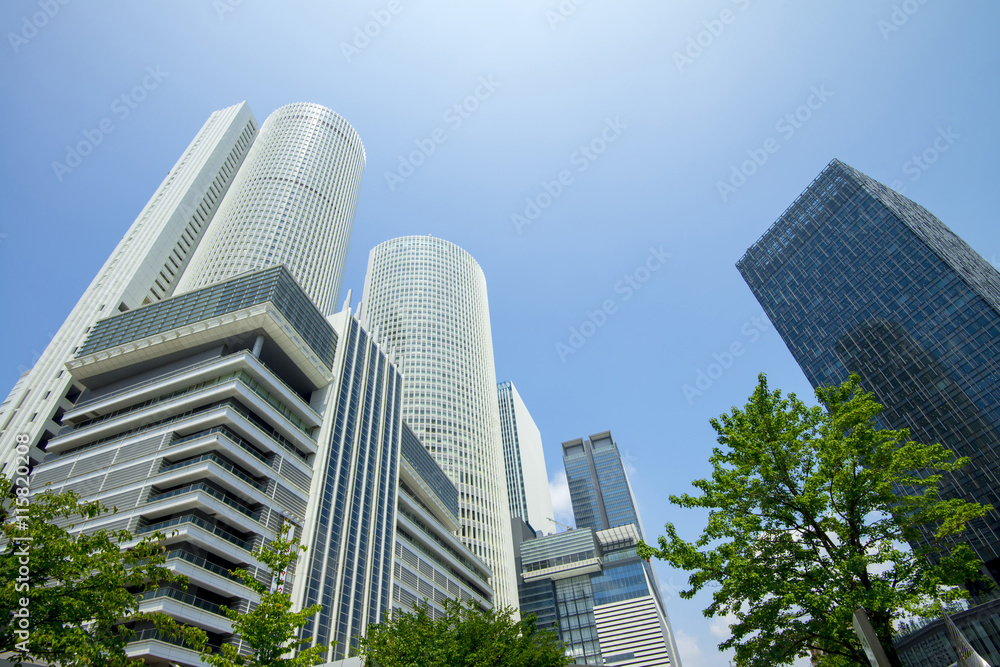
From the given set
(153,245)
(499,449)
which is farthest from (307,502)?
(499,449)

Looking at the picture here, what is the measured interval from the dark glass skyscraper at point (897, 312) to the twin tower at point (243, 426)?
7487 cm

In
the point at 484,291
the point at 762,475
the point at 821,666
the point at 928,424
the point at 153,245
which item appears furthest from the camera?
the point at 484,291

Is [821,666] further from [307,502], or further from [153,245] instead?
[153,245]

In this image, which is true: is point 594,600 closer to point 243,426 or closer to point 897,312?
point 897,312

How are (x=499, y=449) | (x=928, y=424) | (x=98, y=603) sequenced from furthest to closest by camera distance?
(x=499, y=449)
(x=928, y=424)
(x=98, y=603)

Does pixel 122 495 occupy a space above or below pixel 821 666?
above

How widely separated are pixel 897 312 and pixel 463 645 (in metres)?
96.0

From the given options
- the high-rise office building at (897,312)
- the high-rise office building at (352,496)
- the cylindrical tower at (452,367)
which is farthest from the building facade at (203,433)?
the high-rise office building at (897,312)

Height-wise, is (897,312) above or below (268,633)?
above

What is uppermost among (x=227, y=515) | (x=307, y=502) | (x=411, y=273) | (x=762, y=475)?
(x=411, y=273)

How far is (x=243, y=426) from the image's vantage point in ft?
157

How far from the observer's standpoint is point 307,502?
5094 cm

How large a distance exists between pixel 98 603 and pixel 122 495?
114 ft

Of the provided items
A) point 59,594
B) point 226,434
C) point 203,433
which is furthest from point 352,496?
point 59,594
